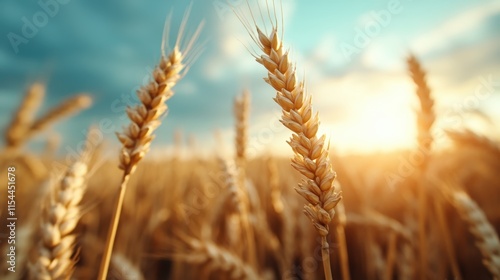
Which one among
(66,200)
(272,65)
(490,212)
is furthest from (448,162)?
(66,200)

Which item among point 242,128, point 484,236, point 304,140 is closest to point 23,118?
point 242,128

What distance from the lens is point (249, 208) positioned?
124 inches

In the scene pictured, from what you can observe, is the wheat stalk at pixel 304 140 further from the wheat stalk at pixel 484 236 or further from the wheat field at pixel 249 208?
the wheat stalk at pixel 484 236

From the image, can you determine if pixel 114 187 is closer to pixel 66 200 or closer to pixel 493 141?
pixel 66 200

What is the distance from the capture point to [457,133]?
252 cm

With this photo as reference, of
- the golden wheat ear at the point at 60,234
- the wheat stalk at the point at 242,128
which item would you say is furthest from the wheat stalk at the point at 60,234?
the wheat stalk at the point at 242,128

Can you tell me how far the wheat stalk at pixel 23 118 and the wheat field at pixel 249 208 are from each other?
0.04 feet

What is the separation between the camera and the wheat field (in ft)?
3.19

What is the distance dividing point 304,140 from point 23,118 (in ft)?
10.2


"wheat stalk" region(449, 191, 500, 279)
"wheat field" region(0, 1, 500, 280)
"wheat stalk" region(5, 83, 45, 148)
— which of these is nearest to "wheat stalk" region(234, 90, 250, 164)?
"wheat field" region(0, 1, 500, 280)

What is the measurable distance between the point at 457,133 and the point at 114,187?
14.4ft

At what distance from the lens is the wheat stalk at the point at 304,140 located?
34.3 inches

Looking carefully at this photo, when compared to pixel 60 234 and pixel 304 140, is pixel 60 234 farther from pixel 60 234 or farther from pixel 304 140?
pixel 304 140

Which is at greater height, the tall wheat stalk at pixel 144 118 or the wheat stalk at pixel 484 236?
the tall wheat stalk at pixel 144 118
